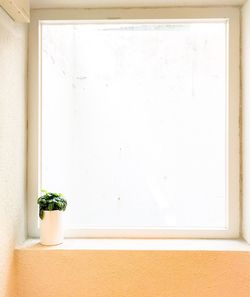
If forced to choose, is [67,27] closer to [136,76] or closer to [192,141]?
[136,76]

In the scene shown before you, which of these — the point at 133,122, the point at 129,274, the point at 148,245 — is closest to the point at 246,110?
the point at 133,122

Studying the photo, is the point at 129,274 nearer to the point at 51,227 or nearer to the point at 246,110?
the point at 51,227

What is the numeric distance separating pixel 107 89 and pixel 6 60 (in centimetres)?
55

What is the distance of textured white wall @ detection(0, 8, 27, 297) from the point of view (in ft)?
4.64

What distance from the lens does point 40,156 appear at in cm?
175

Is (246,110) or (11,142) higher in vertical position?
(246,110)

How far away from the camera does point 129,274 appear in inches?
61.6

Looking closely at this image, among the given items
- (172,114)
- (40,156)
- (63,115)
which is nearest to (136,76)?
(172,114)

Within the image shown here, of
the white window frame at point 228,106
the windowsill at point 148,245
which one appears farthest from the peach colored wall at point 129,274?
the white window frame at point 228,106

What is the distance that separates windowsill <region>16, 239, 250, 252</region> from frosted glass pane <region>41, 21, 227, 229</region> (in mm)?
117

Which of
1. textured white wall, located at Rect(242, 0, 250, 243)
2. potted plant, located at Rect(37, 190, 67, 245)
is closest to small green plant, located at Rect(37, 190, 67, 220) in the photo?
potted plant, located at Rect(37, 190, 67, 245)

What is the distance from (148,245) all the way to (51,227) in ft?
A: 1.55

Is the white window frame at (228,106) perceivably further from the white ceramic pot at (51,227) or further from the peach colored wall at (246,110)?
the white ceramic pot at (51,227)

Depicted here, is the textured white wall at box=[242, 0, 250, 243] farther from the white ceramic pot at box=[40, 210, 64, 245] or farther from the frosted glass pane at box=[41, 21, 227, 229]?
the white ceramic pot at box=[40, 210, 64, 245]
